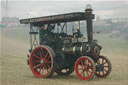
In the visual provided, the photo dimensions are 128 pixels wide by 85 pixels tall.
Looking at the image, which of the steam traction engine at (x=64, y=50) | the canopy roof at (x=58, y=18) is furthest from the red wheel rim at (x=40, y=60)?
the canopy roof at (x=58, y=18)

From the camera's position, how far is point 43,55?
1180 centimetres

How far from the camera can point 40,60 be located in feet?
38.7

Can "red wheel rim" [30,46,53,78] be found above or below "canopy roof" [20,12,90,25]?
below

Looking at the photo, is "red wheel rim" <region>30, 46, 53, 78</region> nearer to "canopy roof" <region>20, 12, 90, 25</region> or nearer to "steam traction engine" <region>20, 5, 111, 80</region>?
"steam traction engine" <region>20, 5, 111, 80</region>

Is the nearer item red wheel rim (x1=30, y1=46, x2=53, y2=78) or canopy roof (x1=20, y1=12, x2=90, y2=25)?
canopy roof (x1=20, y1=12, x2=90, y2=25)

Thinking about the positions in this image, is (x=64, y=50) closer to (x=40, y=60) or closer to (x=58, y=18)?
(x=40, y=60)

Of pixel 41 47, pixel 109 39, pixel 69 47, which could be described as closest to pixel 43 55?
pixel 41 47

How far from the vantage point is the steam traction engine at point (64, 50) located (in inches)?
424

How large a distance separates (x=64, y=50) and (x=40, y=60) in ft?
4.41

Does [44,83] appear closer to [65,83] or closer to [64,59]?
[65,83]

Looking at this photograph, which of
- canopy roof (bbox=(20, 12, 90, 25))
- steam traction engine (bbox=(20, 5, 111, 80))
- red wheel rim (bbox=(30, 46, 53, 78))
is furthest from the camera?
red wheel rim (bbox=(30, 46, 53, 78))

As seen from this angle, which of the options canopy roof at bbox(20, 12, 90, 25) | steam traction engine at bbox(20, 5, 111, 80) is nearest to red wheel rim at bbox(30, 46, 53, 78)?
steam traction engine at bbox(20, 5, 111, 80)

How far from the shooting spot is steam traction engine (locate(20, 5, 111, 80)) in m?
10.8

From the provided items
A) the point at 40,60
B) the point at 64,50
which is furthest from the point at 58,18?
the point at 40,60
